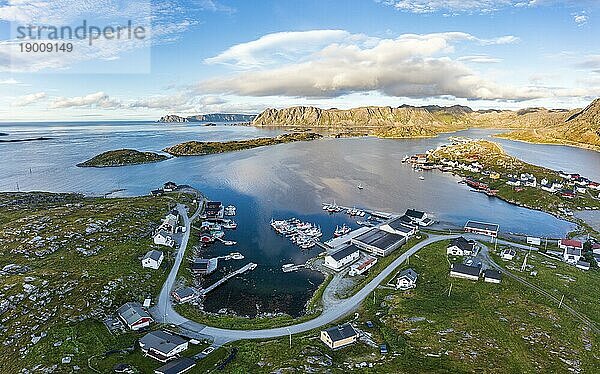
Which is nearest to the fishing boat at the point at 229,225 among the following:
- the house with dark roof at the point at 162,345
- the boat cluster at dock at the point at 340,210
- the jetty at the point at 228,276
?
the jetty at the point at 228,276

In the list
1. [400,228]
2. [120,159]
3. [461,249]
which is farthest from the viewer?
[120,159]

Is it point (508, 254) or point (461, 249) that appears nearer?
point (508, 254)

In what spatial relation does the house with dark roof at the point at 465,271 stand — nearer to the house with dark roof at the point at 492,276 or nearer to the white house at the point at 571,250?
the house with dark roof at the point at 492,276

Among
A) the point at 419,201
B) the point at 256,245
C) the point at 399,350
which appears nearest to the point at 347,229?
Result: the point at 256,245

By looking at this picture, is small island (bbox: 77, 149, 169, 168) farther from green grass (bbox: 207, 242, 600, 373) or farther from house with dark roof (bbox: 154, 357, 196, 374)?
green grass (bbox: 207, 242, 600, 373)

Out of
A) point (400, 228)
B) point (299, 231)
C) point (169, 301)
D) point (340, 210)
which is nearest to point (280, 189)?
point (340, 210)

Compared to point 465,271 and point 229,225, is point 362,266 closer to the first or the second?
point 465,271

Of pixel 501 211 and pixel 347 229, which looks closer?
pixel 347 229

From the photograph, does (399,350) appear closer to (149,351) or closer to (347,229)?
(149,351)
